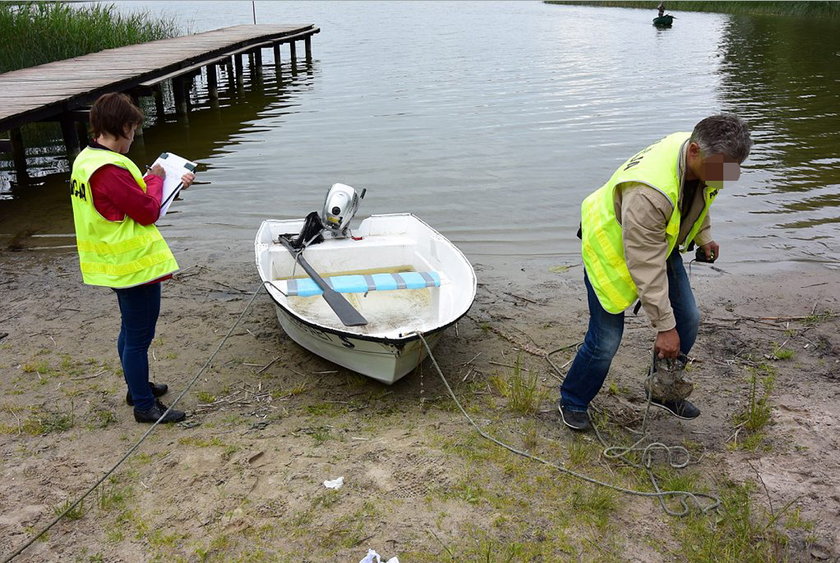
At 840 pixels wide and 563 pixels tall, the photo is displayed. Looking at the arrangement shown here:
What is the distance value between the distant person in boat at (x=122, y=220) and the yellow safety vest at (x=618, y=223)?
6.95 ft

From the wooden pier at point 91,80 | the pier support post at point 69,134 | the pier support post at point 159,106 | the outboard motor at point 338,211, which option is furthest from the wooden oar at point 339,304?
the pier support post at point 159,106

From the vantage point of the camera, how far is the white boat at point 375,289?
4.27m

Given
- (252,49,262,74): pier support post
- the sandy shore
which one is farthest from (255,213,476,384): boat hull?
(252,49,262,74): pier support post

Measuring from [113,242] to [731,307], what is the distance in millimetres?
4774

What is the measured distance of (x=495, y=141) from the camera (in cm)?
1187

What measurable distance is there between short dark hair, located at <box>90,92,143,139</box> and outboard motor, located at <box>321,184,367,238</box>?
275cm

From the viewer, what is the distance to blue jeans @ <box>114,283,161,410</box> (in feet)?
11.6

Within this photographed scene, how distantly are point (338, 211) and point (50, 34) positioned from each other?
37.5 ft

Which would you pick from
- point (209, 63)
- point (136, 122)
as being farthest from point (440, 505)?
point (209, 63)

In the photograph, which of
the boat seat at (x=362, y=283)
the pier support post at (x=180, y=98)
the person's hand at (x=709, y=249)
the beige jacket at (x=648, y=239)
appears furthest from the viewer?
the pier support post at (x=180, y=98)

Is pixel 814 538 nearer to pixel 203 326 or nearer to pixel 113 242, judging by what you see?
pixel 113 242

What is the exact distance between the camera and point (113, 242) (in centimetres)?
341

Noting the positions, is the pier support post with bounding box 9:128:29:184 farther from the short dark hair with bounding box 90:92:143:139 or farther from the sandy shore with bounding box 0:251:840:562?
the short dark hair with bounding box 90:92:143:139

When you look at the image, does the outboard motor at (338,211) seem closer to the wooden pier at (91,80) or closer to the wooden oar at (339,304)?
the wooden oar at (339,304)
